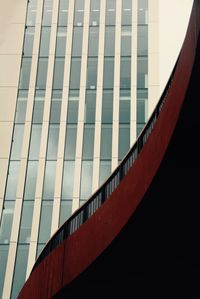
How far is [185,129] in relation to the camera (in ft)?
32.0

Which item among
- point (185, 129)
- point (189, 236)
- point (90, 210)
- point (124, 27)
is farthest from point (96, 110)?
point (185, 129)

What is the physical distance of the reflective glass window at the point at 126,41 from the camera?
107 feet

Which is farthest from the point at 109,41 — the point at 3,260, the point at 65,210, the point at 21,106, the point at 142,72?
the point at 3,260

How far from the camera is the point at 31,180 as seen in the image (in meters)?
28.9

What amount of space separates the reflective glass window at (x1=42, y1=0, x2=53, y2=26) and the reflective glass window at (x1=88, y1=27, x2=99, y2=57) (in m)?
2.66

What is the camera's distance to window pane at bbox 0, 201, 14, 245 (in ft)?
88.7

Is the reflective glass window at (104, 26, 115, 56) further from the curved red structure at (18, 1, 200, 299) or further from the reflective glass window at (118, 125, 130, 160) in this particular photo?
the curved red structure at (18, 1, 200, 299)

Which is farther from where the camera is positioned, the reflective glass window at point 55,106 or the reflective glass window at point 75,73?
the reflective glass window at point 75,73

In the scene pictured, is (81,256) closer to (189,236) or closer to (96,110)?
(189,236)

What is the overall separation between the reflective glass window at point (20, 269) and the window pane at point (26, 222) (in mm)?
460

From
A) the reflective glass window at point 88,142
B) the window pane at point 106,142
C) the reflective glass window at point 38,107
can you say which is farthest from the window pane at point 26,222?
the reflective glass window at point 38,107

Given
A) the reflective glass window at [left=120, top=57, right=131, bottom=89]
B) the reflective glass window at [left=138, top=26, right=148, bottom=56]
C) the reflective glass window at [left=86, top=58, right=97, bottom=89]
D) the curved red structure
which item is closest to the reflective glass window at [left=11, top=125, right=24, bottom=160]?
the reflective glass window at [left=86, top=58, right=97, bottom=89]

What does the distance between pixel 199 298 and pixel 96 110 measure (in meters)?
17.1

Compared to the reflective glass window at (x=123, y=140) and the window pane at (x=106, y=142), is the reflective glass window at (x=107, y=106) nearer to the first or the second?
the window pane at (x=106, y=142)
